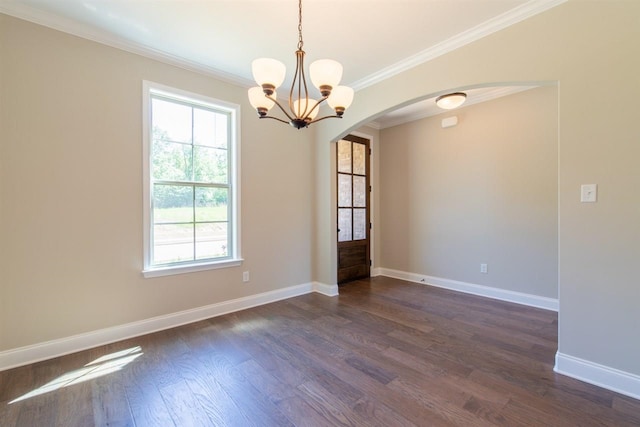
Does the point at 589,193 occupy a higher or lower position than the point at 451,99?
lower

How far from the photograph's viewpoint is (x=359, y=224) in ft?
16.2

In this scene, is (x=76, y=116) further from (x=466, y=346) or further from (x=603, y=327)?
(x=603, y=327)

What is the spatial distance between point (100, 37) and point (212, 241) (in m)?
2.26

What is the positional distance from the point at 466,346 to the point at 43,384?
345 cm

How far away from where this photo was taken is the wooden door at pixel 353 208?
4.61 meters

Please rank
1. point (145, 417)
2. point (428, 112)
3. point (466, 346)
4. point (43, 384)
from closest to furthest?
1. point (145, 417)
2. point (43, 384)
3. point (466, 346)
4. point (428, 112)

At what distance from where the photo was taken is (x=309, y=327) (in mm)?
2896

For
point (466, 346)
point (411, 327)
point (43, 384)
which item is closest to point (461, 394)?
point (466, 346)

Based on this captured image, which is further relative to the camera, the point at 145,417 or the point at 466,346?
the point at 466,346

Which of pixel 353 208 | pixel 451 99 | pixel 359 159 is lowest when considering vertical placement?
pixel 353 208

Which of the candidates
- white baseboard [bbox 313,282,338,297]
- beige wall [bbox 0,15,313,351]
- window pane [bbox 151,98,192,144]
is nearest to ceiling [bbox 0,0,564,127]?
beige wall [bbox 0,15,313,351]

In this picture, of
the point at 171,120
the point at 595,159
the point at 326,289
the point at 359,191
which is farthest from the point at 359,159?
the point at 595,159

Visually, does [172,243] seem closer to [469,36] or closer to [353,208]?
[353,208]

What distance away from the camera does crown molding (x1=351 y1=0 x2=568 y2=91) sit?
2.09 meters
